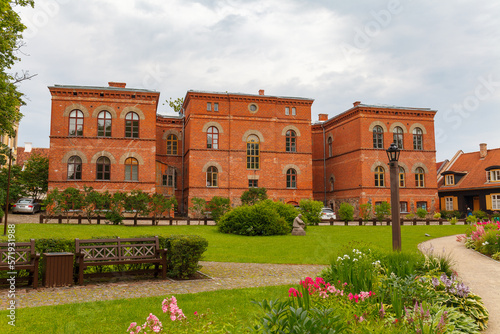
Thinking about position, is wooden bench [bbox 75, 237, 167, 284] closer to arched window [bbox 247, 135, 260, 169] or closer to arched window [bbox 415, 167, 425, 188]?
arched window [bbox 247, 135, 260, 169]

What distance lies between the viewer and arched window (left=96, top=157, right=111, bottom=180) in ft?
106

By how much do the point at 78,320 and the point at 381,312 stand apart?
4.52 meters

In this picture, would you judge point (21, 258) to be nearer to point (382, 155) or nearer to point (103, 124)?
point (103, 124)

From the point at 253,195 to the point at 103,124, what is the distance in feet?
47.7

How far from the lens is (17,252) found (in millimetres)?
8211

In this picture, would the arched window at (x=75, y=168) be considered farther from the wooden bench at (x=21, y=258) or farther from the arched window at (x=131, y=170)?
the wooden bench at (x=21, y=258)

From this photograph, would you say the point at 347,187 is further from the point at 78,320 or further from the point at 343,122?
the point at 78,320

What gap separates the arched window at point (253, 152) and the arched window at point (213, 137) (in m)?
3.13

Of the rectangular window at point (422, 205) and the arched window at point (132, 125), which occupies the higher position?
the arched window at point (132, 125)

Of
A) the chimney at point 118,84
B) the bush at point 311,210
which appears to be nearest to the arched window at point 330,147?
the bush at point 311,210

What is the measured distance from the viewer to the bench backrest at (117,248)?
9.04 metres

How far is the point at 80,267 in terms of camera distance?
28.3ft

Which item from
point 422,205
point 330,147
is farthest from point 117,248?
point 330,147

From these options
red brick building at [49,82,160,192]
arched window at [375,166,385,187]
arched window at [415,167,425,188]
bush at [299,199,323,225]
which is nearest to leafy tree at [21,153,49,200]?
red brick building at [49,82,160,192]
